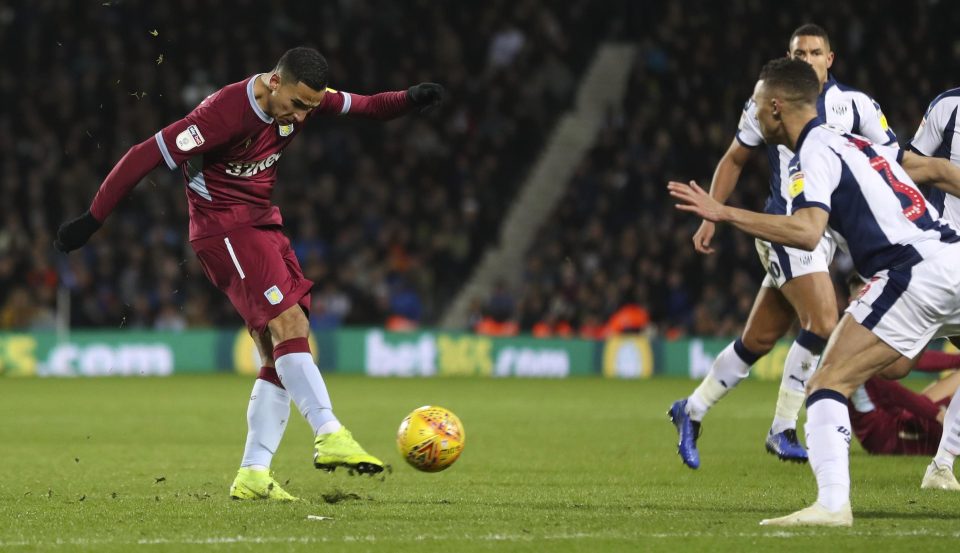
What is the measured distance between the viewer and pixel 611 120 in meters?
24.3

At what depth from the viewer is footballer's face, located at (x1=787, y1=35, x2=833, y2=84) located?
8164 mm

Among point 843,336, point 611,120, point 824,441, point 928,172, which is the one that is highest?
point 611,120

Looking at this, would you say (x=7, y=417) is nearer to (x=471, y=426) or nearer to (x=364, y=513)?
(x=471, y=426)

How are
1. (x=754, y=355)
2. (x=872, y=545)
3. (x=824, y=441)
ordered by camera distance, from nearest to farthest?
(x=872, y=545) < (x=824, y=441) < (x=754, y=355)

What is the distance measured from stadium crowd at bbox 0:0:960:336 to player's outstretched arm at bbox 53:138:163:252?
1451 cm

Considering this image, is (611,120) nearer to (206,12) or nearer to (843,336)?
(206,12)

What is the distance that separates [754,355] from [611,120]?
16.3 meters

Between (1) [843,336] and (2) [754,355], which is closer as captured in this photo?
(1) [843,336]

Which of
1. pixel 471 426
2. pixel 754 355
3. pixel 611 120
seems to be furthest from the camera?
pixel 611 120

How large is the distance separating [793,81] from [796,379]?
2879mm

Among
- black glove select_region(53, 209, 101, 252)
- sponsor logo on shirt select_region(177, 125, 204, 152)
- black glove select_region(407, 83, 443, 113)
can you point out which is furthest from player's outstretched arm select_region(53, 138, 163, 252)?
black glove select_region(407, 83, 443, 113)

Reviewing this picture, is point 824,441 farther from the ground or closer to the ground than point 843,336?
closer to the ground

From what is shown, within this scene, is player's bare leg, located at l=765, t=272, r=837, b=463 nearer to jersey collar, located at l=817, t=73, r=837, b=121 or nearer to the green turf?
the green turf

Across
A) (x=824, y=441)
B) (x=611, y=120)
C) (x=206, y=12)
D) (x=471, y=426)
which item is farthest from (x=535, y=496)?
(x=206, y=12)
